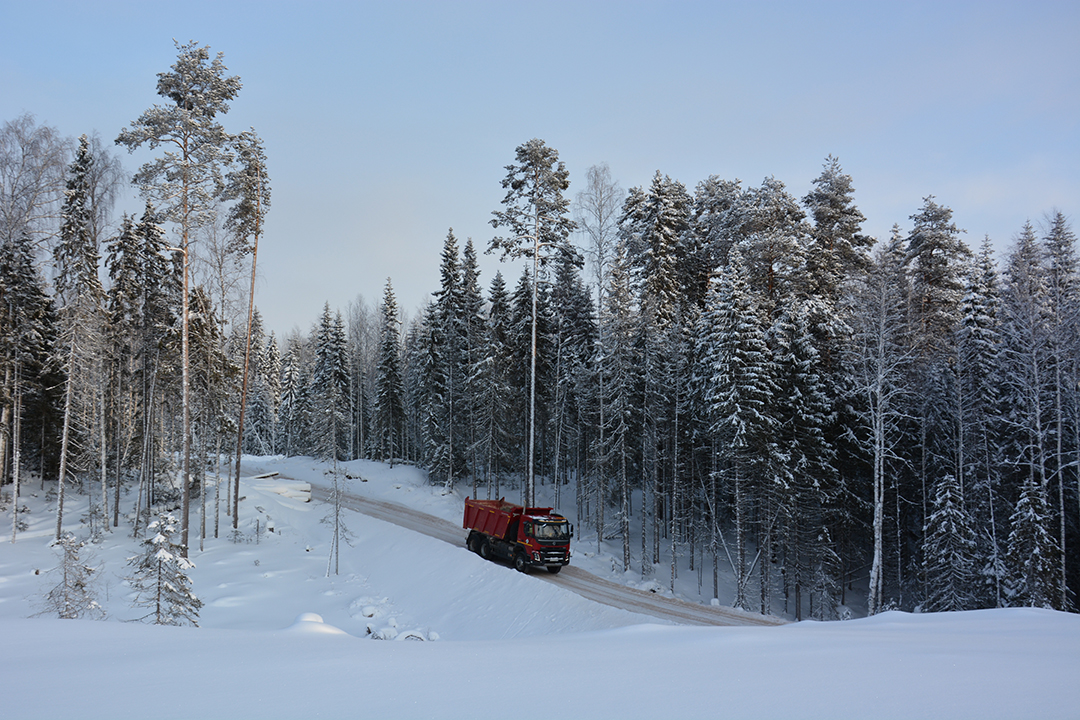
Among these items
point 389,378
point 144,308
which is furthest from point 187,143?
point 389,378

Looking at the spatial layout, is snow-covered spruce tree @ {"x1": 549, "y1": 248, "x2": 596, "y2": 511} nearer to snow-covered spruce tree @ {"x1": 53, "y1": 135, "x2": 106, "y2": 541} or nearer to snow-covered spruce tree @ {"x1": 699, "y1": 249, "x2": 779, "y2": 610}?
snow-covered spruce tree @ {"x1": 699, "y1": 249, "x2": 779, "y2": 610}

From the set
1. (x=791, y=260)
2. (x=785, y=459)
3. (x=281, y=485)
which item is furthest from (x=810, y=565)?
(x=281, y=485)

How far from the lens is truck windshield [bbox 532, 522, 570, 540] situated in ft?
72.0

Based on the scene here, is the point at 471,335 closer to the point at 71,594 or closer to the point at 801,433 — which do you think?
the point at 801,433

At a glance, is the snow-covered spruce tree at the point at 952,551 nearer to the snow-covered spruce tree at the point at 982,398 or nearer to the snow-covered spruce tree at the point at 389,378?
the snow-covered spruce tree at the point at 982,398

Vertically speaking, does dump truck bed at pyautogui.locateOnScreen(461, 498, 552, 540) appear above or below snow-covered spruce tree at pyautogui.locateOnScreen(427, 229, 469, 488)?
below

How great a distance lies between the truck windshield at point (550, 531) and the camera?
72.0ft

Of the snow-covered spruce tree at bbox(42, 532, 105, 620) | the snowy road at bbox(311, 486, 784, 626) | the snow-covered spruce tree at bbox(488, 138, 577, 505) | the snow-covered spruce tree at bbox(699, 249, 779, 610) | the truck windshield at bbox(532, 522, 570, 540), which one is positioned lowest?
the snowy road at bbox(311, 486, 784, 626)

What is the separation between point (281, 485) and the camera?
117ft

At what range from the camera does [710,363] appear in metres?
25.5

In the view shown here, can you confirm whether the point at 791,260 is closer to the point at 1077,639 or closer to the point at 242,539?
the point at 1077,639

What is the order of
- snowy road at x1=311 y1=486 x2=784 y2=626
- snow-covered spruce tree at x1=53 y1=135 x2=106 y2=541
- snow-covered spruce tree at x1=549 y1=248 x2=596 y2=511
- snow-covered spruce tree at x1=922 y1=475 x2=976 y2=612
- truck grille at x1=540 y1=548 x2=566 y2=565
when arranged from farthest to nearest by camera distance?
snow-covered spruce tree at x1=549 y1=248 x2=596 y2=511
snow-covered spruce tree at x1=53 y1=135 x2=106 y2=541
truck grille at x1=540 y1=548 x2=566 y2=565
snow-covered spruce tree at x1=922 y1=475 x2=976 y2=612
snowy road at x1=311 y1=486 x2=784 y2=626

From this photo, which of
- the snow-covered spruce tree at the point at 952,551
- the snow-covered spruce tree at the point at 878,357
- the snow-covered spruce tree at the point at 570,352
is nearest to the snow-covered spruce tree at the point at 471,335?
the snow-covered spruce tree at the point at 570,352

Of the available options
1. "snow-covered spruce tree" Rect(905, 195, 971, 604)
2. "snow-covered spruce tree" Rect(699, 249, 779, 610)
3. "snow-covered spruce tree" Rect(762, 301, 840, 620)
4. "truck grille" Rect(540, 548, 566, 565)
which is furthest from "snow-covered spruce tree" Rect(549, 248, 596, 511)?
"snow-covered spruce tree" Rect(905, 195, 971, 604)
